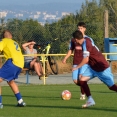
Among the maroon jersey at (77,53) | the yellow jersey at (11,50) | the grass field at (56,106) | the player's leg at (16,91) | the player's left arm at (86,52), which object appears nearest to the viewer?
the grass field at (56,106)

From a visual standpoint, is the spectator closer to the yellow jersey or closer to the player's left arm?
the yellow jersey

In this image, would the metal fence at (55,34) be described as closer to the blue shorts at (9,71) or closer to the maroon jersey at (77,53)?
the maroon jersey at (77,53)

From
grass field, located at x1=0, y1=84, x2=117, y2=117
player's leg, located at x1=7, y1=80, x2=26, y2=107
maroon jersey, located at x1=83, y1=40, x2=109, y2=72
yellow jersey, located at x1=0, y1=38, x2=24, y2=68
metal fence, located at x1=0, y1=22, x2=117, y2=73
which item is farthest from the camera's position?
metal fence, located at x1=0, y1=22, x2=117, y2=73

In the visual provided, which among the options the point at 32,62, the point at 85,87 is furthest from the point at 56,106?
the point at 32,62

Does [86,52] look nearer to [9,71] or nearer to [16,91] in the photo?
[9,71]

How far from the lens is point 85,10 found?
152 ft

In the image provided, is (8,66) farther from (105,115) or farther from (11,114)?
(105,115)

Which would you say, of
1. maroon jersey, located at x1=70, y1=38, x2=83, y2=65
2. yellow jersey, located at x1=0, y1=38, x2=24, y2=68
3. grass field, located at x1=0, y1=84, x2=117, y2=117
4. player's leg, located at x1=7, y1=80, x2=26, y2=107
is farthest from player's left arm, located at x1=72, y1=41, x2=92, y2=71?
maroon jersey, located at x1=70, y1=38, x2=83, y2=65

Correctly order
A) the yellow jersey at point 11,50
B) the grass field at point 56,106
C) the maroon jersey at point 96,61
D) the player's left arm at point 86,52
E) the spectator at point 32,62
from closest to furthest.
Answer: the grass field at point 56,106 → the player's left arm at point 86,52 → the maroon jersey at point 96,61 → the yellow jersey at point 11,50 → the spectator at point 32,62

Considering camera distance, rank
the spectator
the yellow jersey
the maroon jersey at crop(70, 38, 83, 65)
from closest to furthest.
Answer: the yellow jersey → the maroon jersey at crop(70, 38, 83, 65) → the spectator

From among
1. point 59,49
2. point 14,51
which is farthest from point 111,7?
point 14,51

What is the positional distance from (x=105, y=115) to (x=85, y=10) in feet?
114

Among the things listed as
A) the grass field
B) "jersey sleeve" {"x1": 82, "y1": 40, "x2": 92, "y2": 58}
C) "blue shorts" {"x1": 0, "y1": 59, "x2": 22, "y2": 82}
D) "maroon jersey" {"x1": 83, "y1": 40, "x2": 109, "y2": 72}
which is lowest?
the grass field

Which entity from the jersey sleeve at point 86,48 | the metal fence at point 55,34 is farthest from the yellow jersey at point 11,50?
the metal fence at point 55,34
